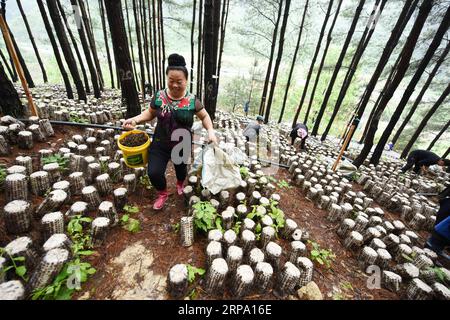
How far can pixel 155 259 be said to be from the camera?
77.4 inches

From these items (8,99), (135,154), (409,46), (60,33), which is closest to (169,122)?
(135,154)

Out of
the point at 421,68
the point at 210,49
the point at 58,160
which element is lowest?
the point at 58,160

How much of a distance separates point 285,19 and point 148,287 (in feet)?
36.7

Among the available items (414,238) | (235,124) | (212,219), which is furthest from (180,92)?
(235,124)

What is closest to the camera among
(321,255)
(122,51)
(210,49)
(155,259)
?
(155,259)

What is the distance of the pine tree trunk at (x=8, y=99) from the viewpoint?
11.5 feet

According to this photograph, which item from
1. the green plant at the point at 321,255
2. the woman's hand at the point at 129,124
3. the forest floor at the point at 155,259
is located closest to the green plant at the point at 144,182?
the forest floor at the point at 155,259

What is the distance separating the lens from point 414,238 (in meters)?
3.33

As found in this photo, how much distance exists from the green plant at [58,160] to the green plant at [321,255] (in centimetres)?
381

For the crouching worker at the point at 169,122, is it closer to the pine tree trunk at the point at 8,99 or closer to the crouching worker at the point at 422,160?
the pine tree trunk at the point at 8,99

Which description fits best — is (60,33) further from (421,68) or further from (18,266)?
(421,68)

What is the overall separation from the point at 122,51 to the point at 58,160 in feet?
9.30

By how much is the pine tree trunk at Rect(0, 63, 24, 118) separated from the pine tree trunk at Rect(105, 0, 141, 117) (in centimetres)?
200

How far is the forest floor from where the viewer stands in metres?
1.67
